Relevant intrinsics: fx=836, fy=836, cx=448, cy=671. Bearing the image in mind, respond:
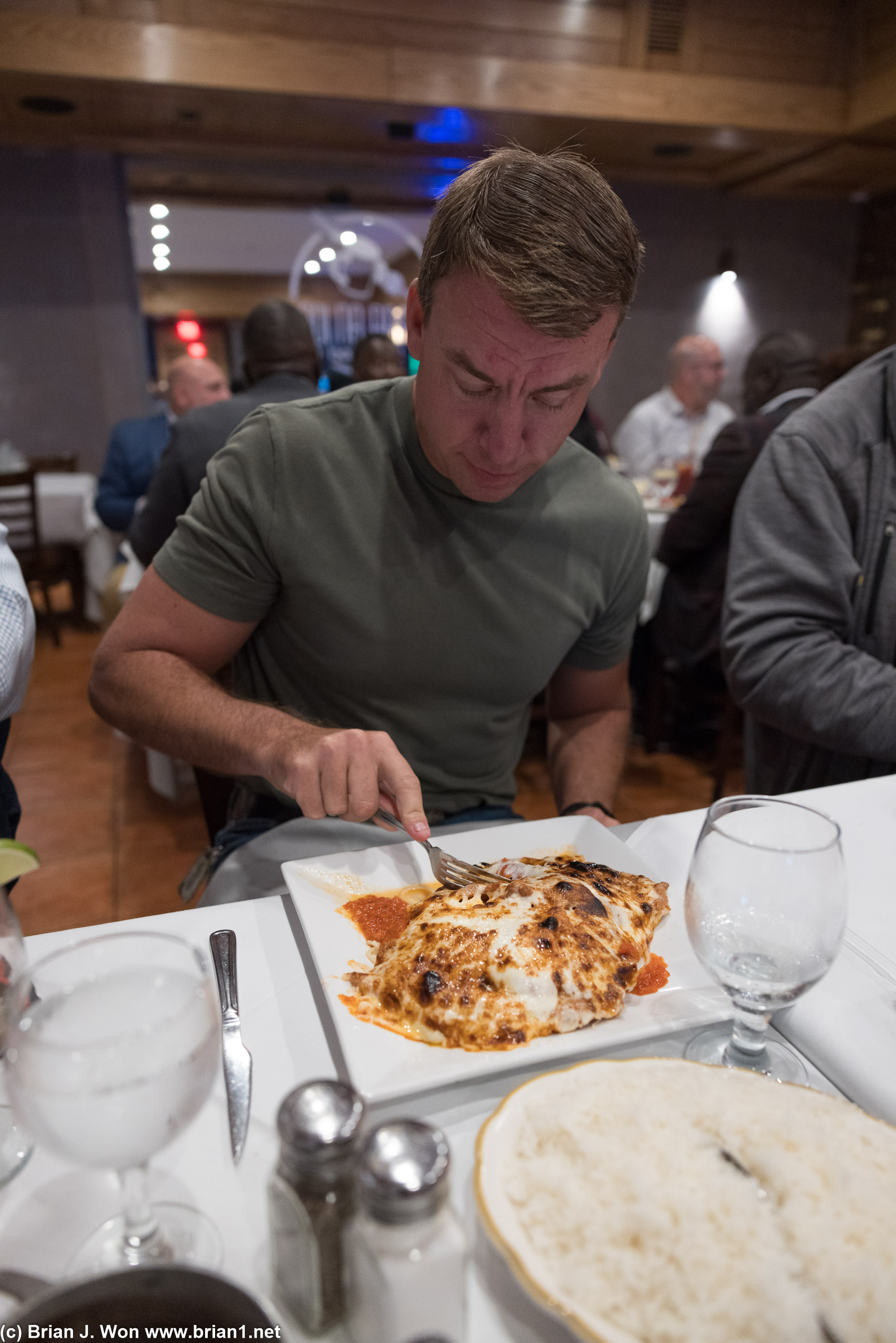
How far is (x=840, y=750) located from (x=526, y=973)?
39.0 inches

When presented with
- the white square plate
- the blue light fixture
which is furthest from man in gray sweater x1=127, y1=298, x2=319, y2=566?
the blue light fixture

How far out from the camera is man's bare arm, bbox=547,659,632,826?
4.96ft

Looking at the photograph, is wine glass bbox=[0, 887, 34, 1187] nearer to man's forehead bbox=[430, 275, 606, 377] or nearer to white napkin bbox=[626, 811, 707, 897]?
white napkin bbox=[626, 811, 707, 897]

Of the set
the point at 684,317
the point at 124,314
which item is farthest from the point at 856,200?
the point at 124,314

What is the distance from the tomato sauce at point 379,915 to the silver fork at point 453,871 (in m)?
0.05

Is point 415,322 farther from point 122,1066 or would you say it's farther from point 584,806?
point 122,1066

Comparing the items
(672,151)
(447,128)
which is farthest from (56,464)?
(672,151)

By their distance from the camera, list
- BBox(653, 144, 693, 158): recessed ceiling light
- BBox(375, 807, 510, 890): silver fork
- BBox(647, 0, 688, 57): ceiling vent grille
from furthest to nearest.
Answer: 1. BBox(653, 144, 693, 158): recessed ceiling light
2. BBox(647, 0, 688, 57): ceiling vent grille
3. BBox(375, 807, 510, 890): silver fork

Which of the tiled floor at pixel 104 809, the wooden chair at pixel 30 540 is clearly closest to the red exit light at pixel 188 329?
the wooden chair at pixel 30 540

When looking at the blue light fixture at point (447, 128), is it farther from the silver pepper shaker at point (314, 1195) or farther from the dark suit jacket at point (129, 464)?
the silver pepper shaker at point (314, 1195)

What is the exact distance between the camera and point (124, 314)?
7172mm

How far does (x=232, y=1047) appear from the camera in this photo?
0.69 meters

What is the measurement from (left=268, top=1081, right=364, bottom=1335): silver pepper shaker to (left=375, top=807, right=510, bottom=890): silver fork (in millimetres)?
446

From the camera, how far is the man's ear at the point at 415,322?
1.20 metres
